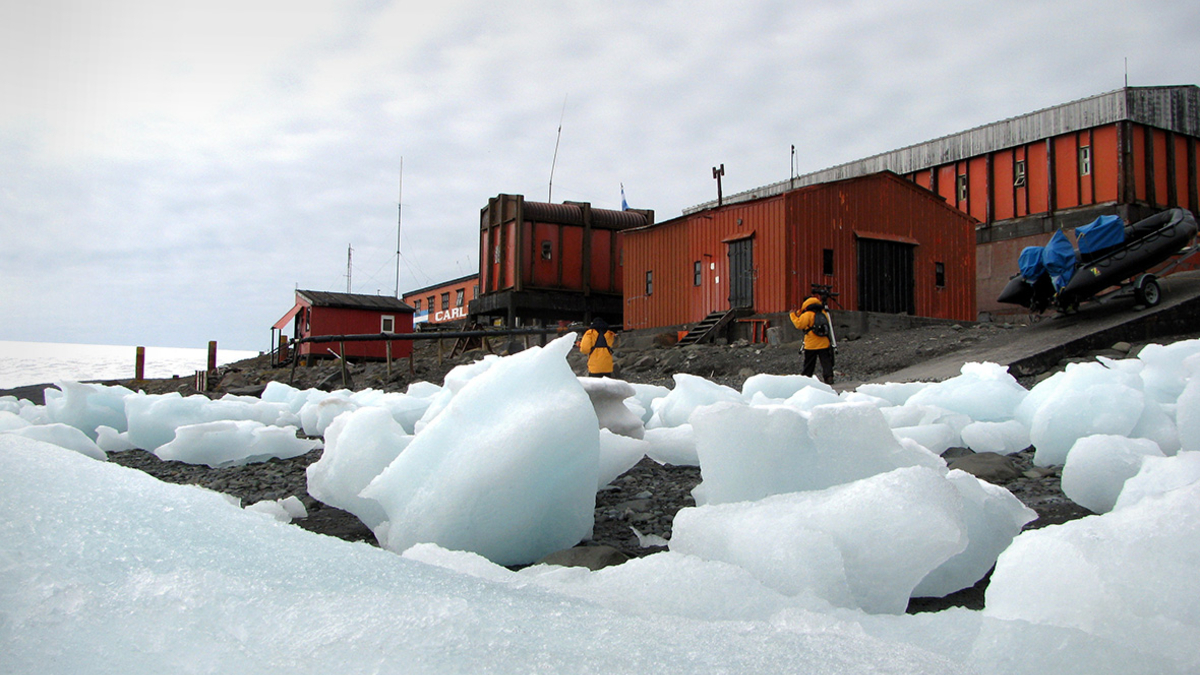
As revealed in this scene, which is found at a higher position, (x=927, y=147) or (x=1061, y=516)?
(x=927, y=147)

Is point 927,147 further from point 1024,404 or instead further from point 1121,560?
point 1121,560

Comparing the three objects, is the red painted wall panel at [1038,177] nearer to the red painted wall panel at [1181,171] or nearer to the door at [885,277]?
the red painted wall panel at [1181,171]

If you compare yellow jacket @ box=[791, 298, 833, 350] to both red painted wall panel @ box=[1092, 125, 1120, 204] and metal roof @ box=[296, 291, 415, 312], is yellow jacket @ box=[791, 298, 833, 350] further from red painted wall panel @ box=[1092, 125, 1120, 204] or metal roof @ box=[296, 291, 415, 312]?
metal roof @ box=[296, 291, 415, 312]

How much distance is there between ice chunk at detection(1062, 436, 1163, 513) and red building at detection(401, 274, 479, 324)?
27.6 m

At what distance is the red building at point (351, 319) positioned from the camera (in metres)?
22.2

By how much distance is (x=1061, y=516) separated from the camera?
2.54 m

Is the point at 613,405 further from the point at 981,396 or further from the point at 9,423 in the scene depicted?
the point at 9,423

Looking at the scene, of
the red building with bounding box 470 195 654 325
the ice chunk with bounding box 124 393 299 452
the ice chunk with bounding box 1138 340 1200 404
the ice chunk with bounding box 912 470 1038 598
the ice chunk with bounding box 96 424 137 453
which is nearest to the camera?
the ice chunk with bounding box 912 470 1038 598

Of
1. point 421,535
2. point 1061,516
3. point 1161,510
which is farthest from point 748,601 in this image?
point 1061,516

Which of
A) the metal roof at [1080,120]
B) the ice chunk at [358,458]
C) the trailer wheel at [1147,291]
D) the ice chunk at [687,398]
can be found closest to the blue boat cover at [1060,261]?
the trailer wheel at [1147,291]

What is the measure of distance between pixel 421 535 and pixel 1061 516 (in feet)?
6.83

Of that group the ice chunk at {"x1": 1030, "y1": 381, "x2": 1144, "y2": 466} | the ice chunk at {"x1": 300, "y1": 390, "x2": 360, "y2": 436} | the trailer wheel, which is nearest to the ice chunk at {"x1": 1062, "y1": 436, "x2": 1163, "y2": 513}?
the ice chunk at {"x1": 1030, "y1": 381, "x2": 1144, "y2": 466}

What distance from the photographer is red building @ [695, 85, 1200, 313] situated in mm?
17156

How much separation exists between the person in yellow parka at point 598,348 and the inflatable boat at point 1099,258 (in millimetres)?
6818
